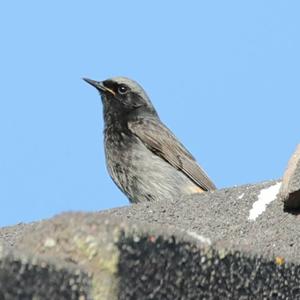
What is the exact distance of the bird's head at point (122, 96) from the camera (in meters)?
11.8

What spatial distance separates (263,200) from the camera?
4.69 metres

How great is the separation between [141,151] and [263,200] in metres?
6.13

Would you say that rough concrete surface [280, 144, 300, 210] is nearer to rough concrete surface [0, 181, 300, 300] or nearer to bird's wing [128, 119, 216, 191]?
rough concrete surface [0, 181, 300, 300]

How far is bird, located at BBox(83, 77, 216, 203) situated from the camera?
1041 cm

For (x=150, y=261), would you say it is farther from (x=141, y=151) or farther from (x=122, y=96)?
(x=122, y=96)

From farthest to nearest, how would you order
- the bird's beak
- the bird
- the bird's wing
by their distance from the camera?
the bird's beak < the bird's wing < the bird

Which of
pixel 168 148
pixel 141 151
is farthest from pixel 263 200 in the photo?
pixel 168 148

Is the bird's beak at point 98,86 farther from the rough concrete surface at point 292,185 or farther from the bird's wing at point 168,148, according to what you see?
the rough concrete surface at point 292,185

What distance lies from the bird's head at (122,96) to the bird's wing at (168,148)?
38 centimetres

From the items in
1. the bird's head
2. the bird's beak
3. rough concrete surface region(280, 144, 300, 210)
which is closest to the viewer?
rough concrete surface region(280, 144, 300, 210)


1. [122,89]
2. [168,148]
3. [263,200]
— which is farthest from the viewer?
[122,89]

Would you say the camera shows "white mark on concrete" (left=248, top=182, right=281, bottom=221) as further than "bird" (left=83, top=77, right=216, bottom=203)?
No

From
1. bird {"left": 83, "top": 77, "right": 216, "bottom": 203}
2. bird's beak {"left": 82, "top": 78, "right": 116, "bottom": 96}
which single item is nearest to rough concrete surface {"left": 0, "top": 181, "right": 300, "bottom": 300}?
bird {"left": 83, "top": 77, "right": 216, "bottom": 203}

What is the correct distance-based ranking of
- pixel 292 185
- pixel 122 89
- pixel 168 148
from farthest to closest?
pixel 122 89
pixel 168 148
pixel 292 185
